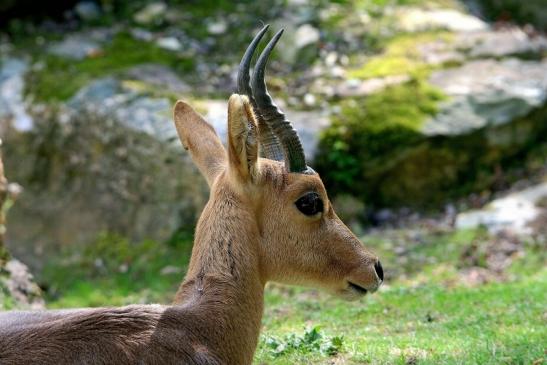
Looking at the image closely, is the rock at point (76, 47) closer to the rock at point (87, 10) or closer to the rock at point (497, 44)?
the rock at point (87, 10)

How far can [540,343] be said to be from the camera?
7547 millimetres

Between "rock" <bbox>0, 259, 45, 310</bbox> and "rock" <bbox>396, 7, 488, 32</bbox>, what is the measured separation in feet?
32.1

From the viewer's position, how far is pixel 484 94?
1536 cm

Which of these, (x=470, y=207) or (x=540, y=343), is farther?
(x=470, y=207)

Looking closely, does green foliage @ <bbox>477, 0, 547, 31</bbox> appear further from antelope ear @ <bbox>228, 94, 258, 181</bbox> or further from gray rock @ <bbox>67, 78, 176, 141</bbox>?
antelope ear @ <bbox>228, 94, 258, 181</bbox>

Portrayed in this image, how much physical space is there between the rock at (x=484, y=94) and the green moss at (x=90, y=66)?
16.0ft

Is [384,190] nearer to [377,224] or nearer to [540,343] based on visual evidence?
[377,224]

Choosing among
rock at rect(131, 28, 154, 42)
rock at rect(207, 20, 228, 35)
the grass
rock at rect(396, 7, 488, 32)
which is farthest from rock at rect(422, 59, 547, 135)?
rock at rect(131, 28, 154, 42)

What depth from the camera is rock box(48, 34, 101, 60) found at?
17.4 m

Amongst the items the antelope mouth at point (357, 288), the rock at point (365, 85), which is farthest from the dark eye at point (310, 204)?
the rock at point (365, 85)

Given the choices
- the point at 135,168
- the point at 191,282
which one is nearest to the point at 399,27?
the point at 135,168

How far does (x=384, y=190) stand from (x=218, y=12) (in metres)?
6.15

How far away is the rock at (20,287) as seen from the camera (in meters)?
10.2

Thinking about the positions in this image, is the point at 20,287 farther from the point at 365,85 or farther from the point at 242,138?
the point at 365,85
